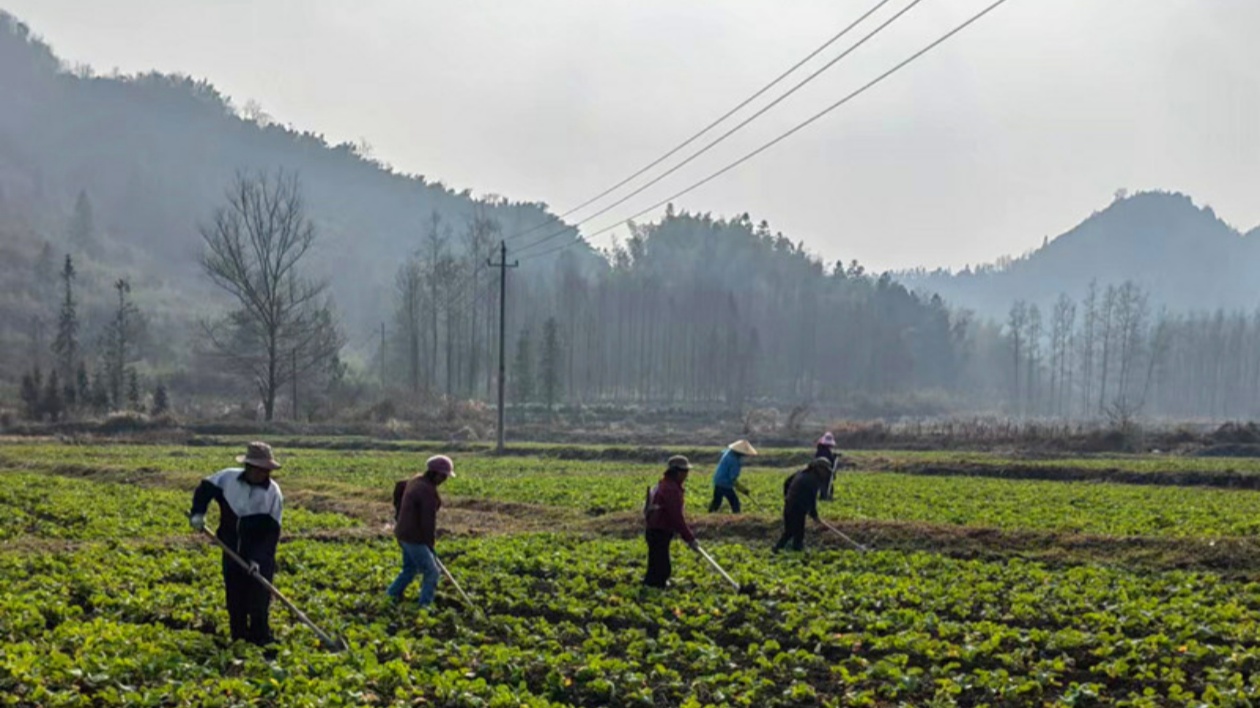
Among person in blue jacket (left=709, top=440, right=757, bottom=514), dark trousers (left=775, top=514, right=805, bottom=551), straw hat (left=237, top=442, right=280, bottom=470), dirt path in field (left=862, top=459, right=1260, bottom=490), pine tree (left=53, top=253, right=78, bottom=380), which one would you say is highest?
→ pine tree (left=53, top=253, right=78, bottom=380)

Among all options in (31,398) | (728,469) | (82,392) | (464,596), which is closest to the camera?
(464,596)

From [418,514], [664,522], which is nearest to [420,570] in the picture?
[418,514]

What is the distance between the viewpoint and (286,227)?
8638cm

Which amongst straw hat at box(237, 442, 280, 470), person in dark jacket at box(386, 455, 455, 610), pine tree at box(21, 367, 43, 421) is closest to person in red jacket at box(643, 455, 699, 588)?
person in dark jacket at box(386, 455, 455, 610)

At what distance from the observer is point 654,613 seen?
14.9 metres

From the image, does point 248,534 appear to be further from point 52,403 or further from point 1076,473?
point 52,403

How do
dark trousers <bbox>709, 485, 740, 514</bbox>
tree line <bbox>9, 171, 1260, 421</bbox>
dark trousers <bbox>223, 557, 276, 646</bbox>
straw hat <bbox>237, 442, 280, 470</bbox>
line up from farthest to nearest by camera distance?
tree line <bbox>9, 171, 1260, 421</bbox>, dark trousers <bbox>709, 485, 740, 514</bbox>, straw hat <bbox>237, 442, 280, 470</bbox>, dark trousers <bbox>223, 557, 276, 646</bbox>

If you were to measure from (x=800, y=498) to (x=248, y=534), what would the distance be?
36.6 ft

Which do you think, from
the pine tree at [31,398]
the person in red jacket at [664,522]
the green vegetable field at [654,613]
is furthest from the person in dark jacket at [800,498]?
the pine tree at [31,398]

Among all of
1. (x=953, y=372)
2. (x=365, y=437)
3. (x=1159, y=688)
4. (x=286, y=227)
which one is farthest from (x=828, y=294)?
(x=1159, y=688)

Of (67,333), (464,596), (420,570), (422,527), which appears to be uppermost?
(67,333)

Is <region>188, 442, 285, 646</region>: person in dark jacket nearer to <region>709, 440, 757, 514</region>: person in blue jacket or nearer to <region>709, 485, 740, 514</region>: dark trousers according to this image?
<region>709, 440, 757, 514</region>: person in blue jacket

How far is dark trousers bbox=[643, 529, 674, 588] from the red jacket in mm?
186

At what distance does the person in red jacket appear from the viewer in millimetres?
16359
